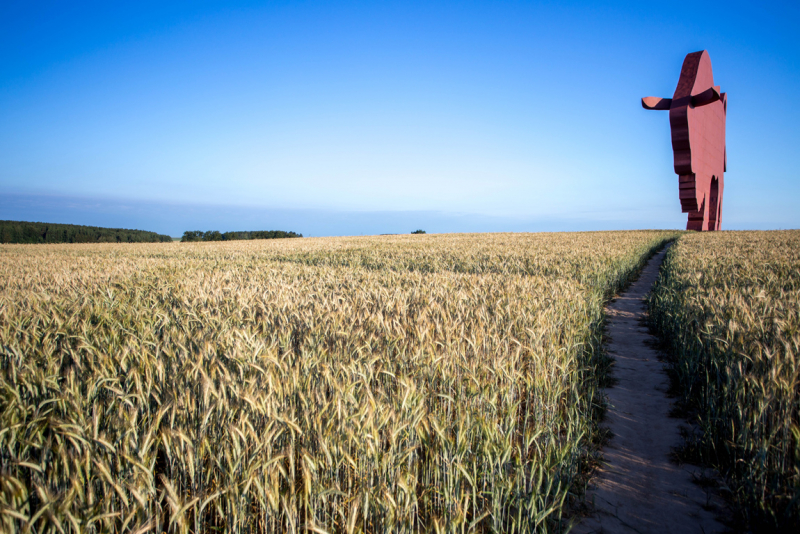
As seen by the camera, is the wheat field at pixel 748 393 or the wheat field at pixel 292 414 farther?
the wheat field at pixel 748 393

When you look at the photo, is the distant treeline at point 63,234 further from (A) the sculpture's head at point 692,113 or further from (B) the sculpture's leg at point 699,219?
(B) the sculpture's leg at point 699,219

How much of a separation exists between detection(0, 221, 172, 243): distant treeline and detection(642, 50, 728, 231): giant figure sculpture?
50.3m

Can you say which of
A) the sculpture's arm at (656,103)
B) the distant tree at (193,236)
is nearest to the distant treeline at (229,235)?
the distant tree at (193,236)

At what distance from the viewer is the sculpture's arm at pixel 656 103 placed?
19812 mm

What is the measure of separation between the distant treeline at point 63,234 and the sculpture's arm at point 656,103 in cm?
4879

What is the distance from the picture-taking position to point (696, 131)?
72.0 ft

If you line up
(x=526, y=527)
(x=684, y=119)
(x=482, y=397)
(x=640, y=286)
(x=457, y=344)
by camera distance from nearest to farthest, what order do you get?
(x=526, y=527) < (x=482, y=397) < (x=457, y=344) < (x=640, y=286) < (x=684, y=119)

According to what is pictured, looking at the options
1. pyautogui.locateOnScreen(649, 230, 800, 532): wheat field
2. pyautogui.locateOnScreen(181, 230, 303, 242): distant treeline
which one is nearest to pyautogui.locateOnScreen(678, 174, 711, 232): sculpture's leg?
pyautogui.locateOnScreen(649, 230, 800, 532): wheat field

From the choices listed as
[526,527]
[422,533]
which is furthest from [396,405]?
[526,527]

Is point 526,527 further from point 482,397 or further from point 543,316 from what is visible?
point 543,316

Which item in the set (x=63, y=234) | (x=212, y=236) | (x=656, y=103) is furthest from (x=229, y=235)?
(x=656, y=103)

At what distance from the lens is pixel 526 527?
5.54 ft

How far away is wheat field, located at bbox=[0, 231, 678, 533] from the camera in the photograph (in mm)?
1454

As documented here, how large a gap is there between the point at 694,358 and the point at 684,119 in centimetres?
2191
